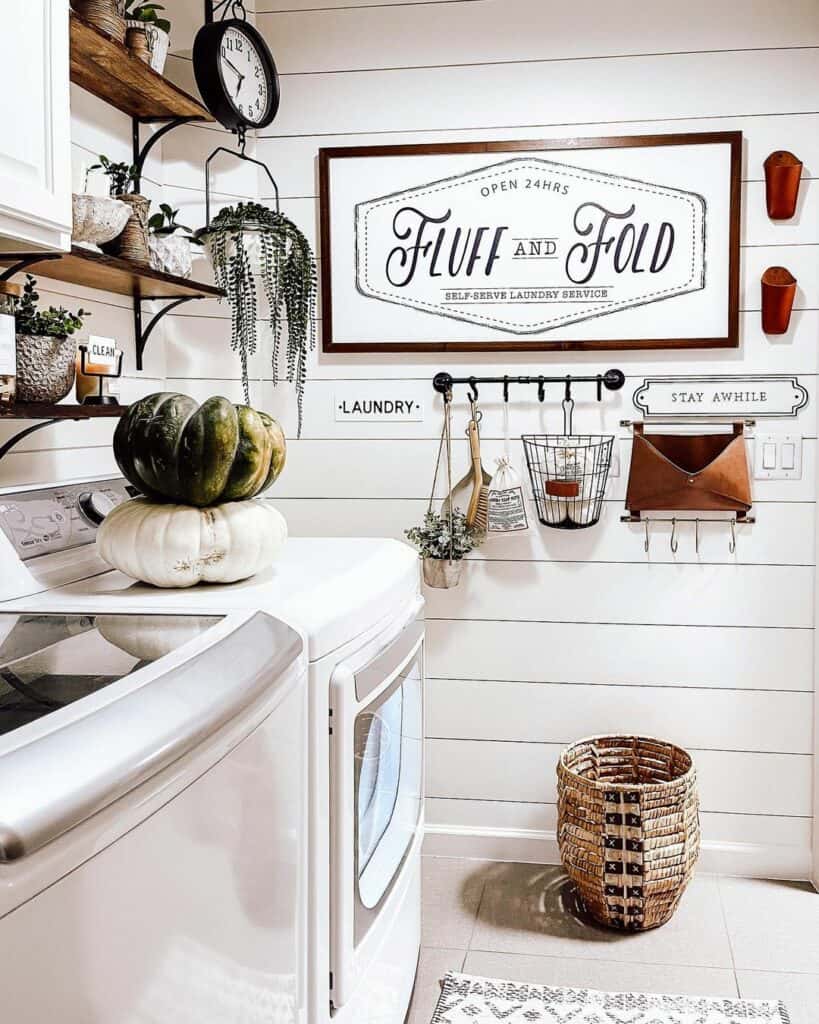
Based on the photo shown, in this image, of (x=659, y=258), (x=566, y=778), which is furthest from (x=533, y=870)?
(x=659, y=258)

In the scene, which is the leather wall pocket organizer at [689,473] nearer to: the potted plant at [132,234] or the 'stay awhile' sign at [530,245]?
the 'stay awhile' sign at [530,245]

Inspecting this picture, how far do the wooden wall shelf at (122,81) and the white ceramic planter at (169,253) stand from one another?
334mm

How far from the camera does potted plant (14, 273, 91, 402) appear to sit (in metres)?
1.69

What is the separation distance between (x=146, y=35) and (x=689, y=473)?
1.68 m

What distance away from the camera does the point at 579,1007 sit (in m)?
2.21

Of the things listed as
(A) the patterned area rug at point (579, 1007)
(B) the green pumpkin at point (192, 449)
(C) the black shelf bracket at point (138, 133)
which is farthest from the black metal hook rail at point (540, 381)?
(A) the patterned area rug at point (579, 1007)

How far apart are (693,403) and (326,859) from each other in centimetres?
174

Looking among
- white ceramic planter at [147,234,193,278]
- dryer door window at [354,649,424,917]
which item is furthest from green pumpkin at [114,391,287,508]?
white ceramic planter at [147,234,193,278]

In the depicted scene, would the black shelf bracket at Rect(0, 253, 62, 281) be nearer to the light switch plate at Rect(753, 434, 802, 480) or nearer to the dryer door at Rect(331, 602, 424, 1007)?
the dryer door at Rect(331, 602, 424, 1007)

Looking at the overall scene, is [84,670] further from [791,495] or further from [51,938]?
[791,495]

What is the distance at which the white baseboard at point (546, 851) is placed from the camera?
282cm

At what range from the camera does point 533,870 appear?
9.43 ft

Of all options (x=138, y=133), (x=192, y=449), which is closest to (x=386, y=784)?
(x=192, y=449)

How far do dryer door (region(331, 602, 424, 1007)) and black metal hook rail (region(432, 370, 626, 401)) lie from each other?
0.95 metres
